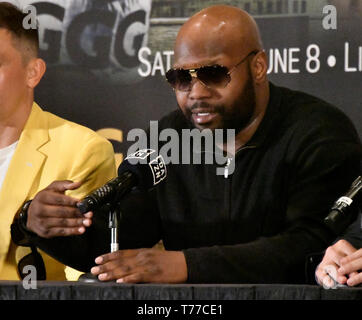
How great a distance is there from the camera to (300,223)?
2.94m

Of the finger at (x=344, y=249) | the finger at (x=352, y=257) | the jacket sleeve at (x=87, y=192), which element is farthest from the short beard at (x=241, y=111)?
the finger at (x=352, y=257)

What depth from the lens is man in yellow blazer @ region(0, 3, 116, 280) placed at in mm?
3295

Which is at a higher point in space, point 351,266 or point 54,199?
point 54,199

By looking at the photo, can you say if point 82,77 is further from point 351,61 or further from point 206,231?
point 351,61

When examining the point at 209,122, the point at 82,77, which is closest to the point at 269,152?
the point at 209,122

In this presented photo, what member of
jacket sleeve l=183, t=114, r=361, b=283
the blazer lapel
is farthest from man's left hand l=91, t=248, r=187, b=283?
the blazer lapel

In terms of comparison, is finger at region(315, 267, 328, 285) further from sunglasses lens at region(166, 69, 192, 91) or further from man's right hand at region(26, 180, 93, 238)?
sunglasses lens at region(166, 69, 192, 91)

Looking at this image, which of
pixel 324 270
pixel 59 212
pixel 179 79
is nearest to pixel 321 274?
pixel 324 270

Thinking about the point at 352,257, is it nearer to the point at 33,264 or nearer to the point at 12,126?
the point at 33,264

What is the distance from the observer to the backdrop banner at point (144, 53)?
A: 3.18 meters

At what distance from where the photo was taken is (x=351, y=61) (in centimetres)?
317

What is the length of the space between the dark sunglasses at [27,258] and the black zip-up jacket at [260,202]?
210 mm

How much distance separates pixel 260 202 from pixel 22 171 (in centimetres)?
103

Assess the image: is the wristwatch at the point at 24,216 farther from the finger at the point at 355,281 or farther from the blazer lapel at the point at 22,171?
the finger at the point at 355,281
